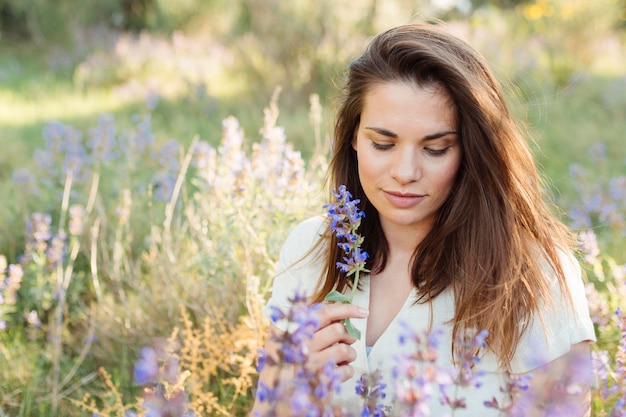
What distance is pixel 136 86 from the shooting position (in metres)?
8.57

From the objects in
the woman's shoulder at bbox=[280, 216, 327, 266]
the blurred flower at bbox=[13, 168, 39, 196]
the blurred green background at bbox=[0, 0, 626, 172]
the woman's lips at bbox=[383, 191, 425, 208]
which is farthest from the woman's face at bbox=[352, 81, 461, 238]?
the blurred green background at bbox=[0, 0, 626, 172]

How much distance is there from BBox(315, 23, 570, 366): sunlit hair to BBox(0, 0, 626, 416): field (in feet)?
0.76

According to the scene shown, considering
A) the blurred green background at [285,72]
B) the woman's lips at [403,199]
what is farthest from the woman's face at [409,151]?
the blurred green background at [285,72]

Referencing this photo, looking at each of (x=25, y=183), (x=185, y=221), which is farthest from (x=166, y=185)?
(x=25, y=183)

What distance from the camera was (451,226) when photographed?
2033 millimetres

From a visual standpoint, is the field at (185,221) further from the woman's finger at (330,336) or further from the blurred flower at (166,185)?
the woman's finger at (330,336)

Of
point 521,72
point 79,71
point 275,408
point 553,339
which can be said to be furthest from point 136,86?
point 275,408

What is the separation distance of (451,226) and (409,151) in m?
0.27

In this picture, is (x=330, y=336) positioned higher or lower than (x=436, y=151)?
lower

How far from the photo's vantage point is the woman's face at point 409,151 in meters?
1.91

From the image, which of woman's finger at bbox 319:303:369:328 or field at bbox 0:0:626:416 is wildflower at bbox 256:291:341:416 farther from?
woman's finger at bbox 319:303:369:328

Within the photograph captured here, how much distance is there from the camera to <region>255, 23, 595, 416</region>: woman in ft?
6.33

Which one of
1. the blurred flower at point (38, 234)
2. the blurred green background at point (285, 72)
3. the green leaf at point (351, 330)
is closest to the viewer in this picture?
the green leaf at point (351, 330)

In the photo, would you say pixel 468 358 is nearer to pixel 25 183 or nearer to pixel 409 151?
pixel 409 151
